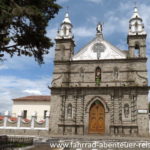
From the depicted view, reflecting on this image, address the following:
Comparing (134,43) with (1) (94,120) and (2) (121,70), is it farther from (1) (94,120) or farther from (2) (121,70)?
(1) (94,120)

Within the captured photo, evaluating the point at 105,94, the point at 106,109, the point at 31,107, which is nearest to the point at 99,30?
the point at 105,94

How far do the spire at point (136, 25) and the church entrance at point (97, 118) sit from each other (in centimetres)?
979

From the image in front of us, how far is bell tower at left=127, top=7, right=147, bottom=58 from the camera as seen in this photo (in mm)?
28656

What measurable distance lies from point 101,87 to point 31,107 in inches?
677

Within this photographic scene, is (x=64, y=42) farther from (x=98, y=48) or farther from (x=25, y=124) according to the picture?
(x=25, y=124)

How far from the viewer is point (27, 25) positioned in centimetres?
1314

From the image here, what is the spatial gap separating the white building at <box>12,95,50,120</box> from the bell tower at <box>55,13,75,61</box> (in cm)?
1282

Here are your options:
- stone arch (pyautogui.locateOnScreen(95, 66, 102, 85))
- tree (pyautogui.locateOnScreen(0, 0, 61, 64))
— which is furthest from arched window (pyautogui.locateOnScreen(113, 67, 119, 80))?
tree (pyautogui.locateOnScreen(0, 0, 61, 64))

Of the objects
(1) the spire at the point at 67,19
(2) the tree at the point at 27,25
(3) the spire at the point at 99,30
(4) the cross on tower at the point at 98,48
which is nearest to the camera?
(2) the tree at the point at 27,25

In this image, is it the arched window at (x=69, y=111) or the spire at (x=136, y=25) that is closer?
the arched window at (x=69, y=111)

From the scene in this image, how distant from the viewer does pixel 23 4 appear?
12.9 m

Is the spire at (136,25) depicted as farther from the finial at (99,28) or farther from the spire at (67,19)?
the spire at (67,19)

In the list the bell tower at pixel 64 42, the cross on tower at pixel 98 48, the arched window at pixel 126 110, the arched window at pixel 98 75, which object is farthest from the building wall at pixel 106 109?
the cross on tower at pixel 98 48

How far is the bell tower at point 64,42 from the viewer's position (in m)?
30.5
